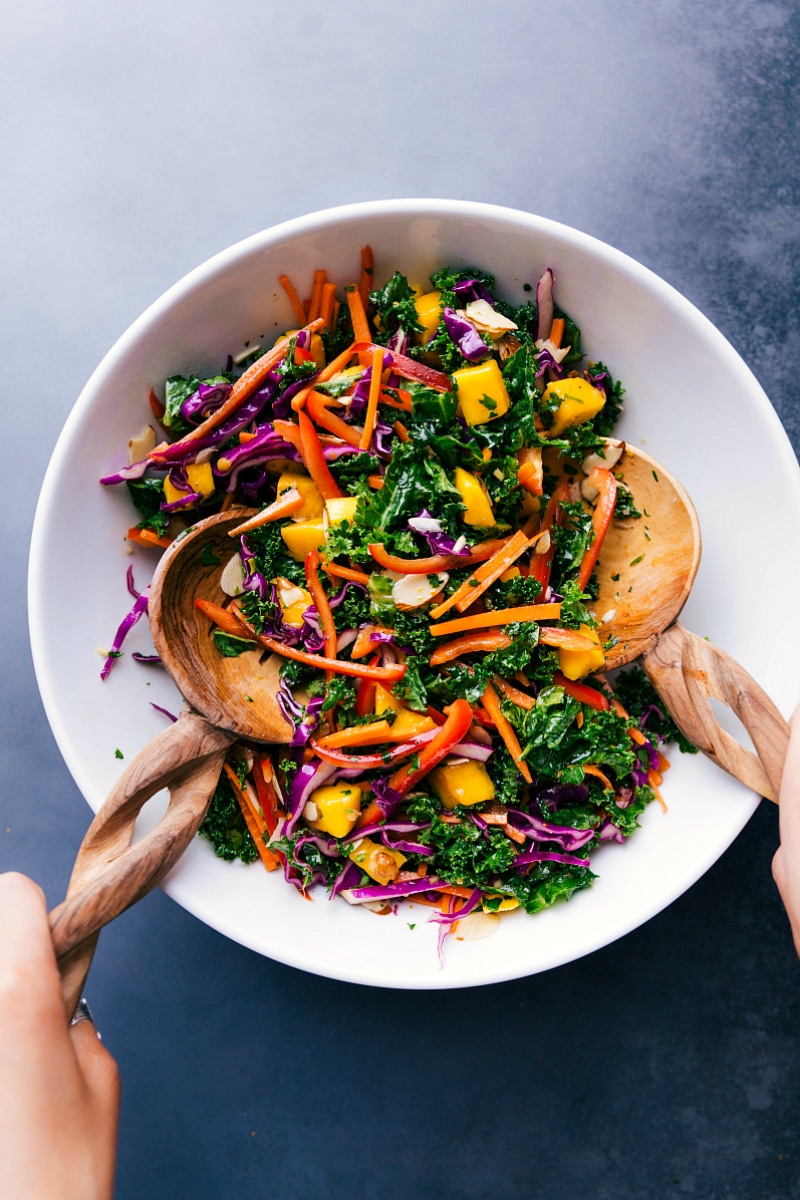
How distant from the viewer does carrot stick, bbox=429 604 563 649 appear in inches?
107

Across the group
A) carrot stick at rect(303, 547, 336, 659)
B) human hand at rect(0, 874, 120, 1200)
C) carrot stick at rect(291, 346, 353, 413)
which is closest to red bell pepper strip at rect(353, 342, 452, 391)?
carrot stick at rect(291, 346, 353, 413)

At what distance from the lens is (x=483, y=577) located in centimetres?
271

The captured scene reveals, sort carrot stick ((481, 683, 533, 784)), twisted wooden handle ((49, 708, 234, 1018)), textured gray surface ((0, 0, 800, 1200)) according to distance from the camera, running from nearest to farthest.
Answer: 1. twisted wooden handle ((49, 708, 234, 1018))
2. carrot stick ((481, 683, 533, 784))
3. textured gray surface ((0, 0, 800, 1200))

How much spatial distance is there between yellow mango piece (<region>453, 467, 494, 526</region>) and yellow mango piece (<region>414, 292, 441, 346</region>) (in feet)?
1.82

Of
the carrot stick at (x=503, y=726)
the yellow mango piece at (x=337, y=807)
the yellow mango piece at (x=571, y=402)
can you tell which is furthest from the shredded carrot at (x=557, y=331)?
the yellow mango piece at (x=337, y=807)

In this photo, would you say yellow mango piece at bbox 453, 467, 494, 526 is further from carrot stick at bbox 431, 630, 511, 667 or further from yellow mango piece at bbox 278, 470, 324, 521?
yellow mango piece at bbox 278, 470, 324, 521

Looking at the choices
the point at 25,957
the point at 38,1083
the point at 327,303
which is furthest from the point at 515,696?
the point at 38,1083

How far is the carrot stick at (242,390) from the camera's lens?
2.84 m

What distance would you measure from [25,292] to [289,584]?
5.86 ft

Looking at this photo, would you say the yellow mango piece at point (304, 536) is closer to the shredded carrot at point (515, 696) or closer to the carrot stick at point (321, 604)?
the carrot stick at point (321, 604)

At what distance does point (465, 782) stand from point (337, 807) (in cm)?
45

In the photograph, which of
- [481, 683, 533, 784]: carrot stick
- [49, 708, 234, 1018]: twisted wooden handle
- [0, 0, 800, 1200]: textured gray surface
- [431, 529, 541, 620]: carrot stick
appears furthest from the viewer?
[0, 0, 800, 1200]: textured gray surface

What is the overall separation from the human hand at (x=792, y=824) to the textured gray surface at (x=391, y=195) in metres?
0.86

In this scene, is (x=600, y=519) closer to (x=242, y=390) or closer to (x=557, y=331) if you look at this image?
(x=557, y=331)
